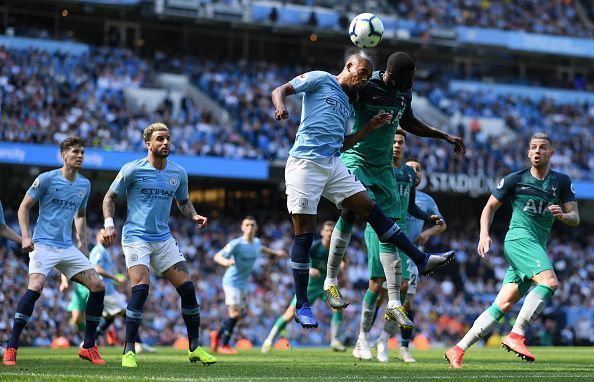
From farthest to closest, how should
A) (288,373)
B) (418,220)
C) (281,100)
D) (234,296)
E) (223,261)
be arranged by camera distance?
1. (234,296)
2. (223,261)
3. (418,220)
4. (288,373)
5. (281,100)

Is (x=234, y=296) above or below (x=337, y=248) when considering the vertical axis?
below

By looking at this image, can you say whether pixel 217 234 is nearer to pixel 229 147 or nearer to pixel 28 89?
pixel 229 147

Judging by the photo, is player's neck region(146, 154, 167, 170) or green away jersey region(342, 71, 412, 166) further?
player's neck region(146, 154, 167, 170)

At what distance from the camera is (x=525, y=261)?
11.9 metres

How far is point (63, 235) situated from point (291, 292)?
1868 centimetres

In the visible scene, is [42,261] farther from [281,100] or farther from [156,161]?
[281,100]

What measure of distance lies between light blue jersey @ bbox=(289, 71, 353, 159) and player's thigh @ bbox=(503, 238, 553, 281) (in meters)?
2.58

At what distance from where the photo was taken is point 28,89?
32.7m

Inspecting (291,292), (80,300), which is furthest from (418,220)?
(291,292)

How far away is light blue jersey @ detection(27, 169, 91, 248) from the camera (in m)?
13.3

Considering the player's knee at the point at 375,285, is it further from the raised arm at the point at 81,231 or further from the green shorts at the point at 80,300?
the green shorts at the point at 80,300

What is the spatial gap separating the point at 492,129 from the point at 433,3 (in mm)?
7756

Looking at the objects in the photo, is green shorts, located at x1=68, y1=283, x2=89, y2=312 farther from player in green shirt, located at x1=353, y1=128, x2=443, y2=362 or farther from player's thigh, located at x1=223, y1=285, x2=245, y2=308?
player in green shirt, located at x1=353, y1=128, x2=443, y2=362

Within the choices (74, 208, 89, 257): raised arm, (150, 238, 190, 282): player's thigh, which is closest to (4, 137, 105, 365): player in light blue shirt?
(74, 208, 89, 257): raised arm
